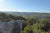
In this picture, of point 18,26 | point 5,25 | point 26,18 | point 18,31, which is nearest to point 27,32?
point 18,31

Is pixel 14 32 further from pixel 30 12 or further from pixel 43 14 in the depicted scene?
pixel 43 14

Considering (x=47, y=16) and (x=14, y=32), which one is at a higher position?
(x=47, y=16)

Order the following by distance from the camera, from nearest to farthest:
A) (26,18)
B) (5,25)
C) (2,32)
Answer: (2,32), (5,25), (26,18)

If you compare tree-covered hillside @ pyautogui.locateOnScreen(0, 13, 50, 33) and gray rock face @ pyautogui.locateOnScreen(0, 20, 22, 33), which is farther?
tree-covered hillside @ pyautogui.locateOnScreen(0, 13, 50, 33)

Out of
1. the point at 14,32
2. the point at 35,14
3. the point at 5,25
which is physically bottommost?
the point at 14,32

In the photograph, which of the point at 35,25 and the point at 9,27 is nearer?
the point at 9,27

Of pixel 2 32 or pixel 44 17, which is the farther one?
pixel 44 17

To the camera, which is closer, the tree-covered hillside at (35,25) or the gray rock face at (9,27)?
the gray rock face at (9,27)

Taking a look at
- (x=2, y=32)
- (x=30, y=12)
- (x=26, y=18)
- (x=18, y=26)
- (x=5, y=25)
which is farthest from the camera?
(x=26, y=18)

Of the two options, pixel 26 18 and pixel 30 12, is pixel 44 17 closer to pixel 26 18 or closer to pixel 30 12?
pixel 30 12
